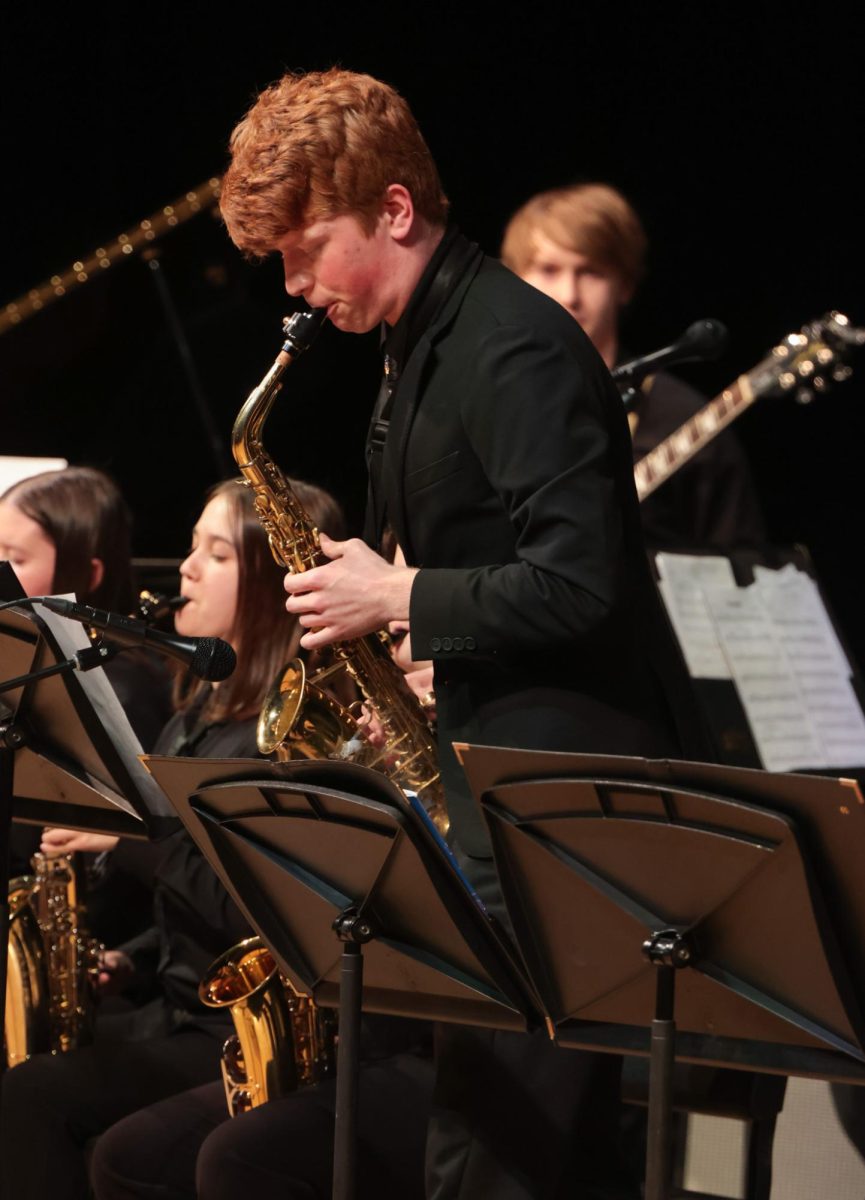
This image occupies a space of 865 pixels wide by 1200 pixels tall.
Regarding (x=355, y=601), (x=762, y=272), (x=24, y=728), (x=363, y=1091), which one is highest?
(x=762, y=272)

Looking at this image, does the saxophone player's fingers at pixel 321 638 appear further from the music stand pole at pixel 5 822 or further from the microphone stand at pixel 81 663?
the music stand pole at pixel 5 822

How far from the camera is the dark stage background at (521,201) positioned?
203 inches

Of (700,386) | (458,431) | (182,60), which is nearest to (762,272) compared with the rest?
(700,386)

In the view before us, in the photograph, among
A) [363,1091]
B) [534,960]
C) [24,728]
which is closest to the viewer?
[534,960]

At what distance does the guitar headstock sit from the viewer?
4438 mm

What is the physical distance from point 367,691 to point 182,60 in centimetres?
372

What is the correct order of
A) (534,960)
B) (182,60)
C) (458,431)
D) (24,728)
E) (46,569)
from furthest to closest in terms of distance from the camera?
(182,60) → (46,569) → (24,728) → (458,431) → (534,960)

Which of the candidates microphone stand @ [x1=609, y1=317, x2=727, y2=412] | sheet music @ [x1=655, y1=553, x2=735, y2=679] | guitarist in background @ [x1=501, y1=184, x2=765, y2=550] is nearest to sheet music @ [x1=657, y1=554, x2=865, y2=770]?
sheet music @ [x1=655, y1=553, x2=735, y2=679]

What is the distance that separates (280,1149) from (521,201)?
147 inches

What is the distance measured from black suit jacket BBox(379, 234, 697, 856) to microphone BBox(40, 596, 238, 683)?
29 cm

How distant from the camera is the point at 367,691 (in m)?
3.10

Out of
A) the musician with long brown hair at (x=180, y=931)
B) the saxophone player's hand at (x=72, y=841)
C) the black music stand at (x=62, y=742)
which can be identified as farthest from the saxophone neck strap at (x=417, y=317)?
the saxophone player's hand at (x=72, y=841)

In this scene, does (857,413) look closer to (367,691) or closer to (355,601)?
(367,691)

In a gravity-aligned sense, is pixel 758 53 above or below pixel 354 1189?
above
